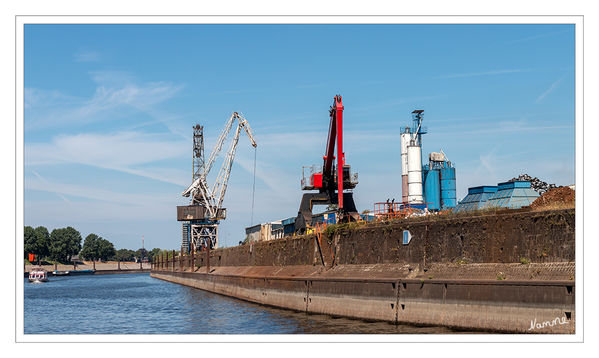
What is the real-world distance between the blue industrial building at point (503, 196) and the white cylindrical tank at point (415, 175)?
1120 centimetres

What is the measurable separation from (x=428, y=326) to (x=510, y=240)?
5410mm

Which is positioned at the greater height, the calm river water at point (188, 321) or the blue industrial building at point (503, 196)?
the blue industrial building at point (503, 196)

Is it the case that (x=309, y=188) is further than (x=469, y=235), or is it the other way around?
(x=309, y=188)

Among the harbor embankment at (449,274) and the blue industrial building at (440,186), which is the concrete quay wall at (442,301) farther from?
the blue industrial building at (440,186)

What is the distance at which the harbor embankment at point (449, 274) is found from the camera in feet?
77.7

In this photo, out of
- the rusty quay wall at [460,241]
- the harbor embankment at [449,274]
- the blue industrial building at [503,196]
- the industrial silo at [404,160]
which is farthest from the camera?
the industrial silo at [404,160]

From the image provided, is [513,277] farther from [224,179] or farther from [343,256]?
[224,179]

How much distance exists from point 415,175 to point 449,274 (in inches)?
1590

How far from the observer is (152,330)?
1369 inches

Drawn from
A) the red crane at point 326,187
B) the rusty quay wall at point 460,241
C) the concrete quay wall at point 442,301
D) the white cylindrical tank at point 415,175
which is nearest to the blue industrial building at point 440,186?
the white cylindrical tank at point 415,175

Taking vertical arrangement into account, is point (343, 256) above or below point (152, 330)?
above
